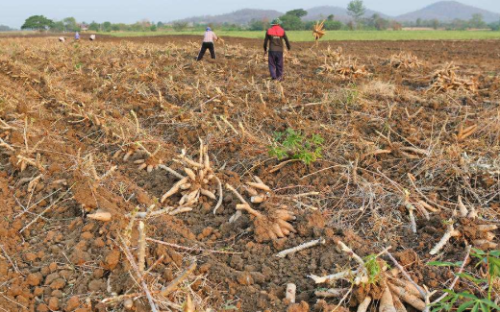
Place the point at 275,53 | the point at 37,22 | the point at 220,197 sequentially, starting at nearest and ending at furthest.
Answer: the point at 220,197 < the point at 275,53 < the point at 37,22

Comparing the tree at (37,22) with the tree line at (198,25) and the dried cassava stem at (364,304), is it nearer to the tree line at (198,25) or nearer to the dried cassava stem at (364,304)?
the tree line at (198,25)

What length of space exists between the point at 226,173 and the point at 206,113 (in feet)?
7.04

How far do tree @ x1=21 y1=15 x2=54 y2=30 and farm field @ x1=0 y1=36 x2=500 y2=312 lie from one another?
73.2 m

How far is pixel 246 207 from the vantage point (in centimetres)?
321

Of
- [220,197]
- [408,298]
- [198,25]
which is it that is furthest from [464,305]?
[198,25]

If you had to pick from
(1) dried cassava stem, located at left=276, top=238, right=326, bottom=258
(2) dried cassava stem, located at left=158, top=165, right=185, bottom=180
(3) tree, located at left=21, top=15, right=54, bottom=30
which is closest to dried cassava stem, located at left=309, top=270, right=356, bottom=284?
(1) dried cassava stem, located at left=276, top=238, right=326, bottom=258

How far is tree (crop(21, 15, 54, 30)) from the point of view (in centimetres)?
6768

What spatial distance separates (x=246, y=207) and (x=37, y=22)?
3103 inches

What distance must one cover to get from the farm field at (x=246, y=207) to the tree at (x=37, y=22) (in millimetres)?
73233

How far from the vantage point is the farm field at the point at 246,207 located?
242 centimetres

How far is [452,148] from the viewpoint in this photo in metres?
4.08

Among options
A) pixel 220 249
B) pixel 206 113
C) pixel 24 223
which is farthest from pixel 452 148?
pixel 24 223

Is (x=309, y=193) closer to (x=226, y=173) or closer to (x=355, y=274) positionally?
(x=226, y=173)

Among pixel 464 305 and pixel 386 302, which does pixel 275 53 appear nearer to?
pixel 386 302
